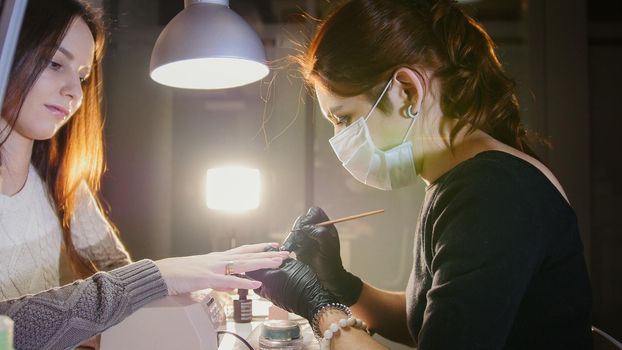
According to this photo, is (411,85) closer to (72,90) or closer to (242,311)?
(72,90)

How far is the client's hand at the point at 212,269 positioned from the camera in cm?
111

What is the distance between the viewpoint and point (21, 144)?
1373mm

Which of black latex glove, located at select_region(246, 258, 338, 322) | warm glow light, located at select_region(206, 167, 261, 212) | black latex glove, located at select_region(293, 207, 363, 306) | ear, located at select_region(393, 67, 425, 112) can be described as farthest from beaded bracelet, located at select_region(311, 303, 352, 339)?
warm glow light, located at select_region(206, 167, 261, 212)

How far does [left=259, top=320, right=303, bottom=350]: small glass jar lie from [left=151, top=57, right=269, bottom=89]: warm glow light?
2.45 ft

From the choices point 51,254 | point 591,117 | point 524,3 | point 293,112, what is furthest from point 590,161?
point 51,254

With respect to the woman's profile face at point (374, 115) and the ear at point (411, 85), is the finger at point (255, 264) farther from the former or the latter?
the ear at point (411, 85)

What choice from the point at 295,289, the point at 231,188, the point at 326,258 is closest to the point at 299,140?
the point at 231,188

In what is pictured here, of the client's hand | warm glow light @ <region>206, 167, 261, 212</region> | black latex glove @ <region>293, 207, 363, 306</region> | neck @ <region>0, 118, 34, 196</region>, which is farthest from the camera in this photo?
warm glow light @ <region>206, 167, 261, 212</region>

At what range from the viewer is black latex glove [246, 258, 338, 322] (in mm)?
1216

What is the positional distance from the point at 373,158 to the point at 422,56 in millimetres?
264

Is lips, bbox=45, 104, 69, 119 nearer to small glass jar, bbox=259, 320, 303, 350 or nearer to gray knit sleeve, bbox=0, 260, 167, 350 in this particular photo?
gray knit sleeve, bbox=0, 260, 167, 350

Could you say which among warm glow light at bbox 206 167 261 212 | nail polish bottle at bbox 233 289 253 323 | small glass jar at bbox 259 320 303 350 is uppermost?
warm glow light at bbox 206 167 261 212

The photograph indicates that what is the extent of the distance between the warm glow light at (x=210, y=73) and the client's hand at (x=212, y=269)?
587mm

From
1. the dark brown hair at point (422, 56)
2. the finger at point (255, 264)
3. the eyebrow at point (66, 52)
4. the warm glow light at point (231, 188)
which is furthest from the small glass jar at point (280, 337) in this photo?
the warm glow light at point (231, 188)
